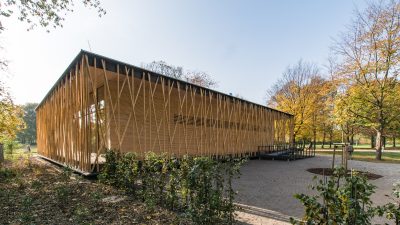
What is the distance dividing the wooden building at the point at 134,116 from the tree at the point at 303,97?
24.7ft

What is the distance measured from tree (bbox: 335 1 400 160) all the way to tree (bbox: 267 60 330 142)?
15.4ft

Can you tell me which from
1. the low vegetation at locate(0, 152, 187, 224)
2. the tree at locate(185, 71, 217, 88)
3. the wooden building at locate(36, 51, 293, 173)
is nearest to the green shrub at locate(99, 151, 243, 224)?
the low vegetation at locate(0, 152, 187, 224)

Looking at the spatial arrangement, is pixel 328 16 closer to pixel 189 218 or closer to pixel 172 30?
pixel 172 30

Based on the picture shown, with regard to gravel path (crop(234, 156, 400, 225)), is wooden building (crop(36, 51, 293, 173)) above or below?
above

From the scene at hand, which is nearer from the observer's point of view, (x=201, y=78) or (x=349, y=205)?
(x=349, y=205)

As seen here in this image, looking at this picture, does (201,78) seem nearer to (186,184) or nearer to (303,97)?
(303,97)

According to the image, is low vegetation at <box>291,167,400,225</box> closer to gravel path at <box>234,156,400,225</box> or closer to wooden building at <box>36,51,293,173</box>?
gravel path at <box>234,156,400,225</box>

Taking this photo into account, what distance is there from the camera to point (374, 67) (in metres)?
16.6

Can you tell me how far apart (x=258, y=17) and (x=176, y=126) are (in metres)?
7.12

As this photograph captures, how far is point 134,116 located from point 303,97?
2051 cm

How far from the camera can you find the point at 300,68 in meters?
26.0

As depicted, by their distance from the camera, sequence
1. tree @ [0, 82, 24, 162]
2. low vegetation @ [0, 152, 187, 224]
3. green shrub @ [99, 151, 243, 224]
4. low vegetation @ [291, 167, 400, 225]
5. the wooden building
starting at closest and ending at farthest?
low vegetation @ [291, 167, 400, 225] < green shrub @ [99, 151, 243, 224] < low vegetation @ [0, 152, 187, 224] < the wooden building < tree @ [0, 82, 24, 162]

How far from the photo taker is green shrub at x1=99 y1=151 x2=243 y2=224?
3701 millimetres

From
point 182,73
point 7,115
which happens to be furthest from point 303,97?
point 7,115
